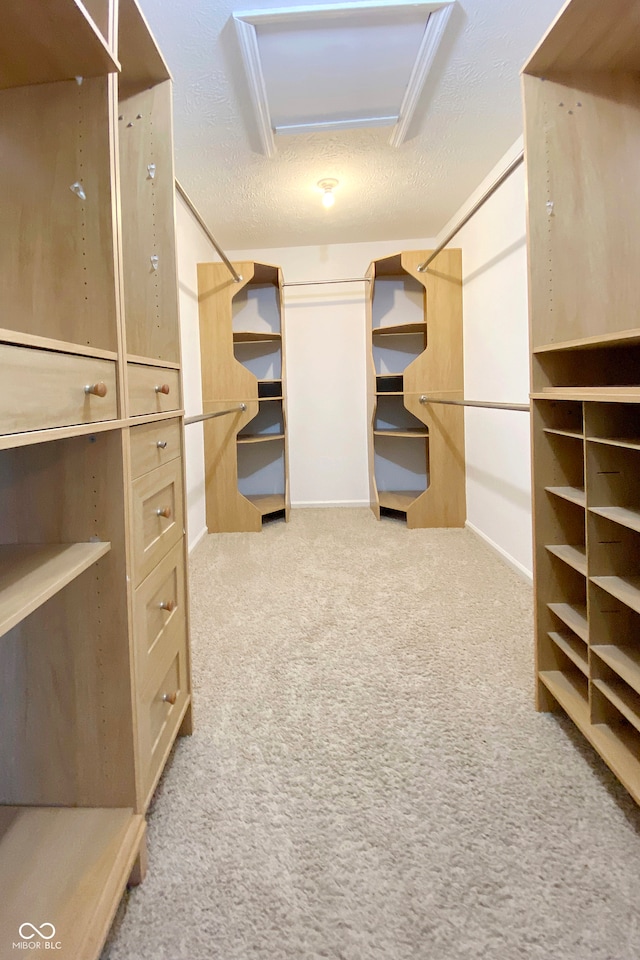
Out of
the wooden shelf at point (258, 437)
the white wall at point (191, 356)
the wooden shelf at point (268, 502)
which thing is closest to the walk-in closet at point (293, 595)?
the white wall at point (191, 356)

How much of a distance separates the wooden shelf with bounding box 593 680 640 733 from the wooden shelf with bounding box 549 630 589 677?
0.05 meters

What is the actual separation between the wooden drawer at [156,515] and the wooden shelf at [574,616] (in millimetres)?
1070

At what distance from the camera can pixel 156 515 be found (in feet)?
3.92

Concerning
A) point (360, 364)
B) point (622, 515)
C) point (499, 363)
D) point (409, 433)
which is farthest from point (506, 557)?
point (360, 364)

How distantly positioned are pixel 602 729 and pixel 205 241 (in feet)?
12.5

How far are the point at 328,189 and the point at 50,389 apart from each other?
273 centimetres

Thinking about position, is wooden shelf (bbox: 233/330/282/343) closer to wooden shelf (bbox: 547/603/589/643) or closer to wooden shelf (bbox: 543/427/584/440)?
wooden shelf (bbox: 543/427/584/440)

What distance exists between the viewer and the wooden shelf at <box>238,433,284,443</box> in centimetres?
362

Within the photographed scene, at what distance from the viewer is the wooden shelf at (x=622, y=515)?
3.35 ft

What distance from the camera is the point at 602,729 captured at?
1.19 m

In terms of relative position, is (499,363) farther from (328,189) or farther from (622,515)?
(622,515)

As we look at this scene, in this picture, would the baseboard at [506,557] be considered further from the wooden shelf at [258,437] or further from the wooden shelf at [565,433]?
the wooden shelf at [258,437]

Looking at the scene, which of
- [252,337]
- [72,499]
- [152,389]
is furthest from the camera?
[252,337]

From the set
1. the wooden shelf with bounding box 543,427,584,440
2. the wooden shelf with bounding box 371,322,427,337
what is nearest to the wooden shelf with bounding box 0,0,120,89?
the wooden shelf with bounding box 543,427,584,440
